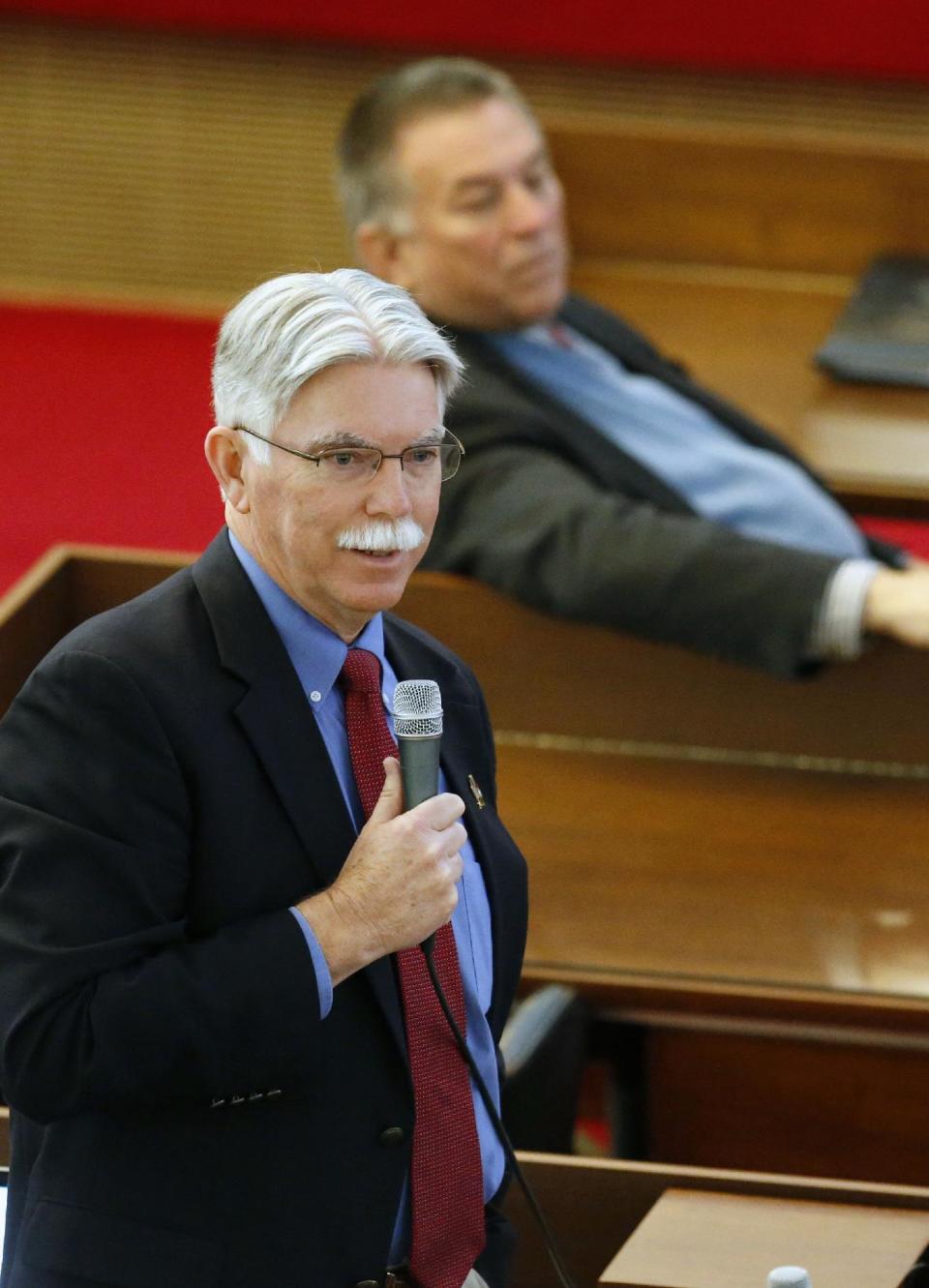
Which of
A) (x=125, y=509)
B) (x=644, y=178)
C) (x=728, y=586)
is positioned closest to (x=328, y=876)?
(x=728, y=586)

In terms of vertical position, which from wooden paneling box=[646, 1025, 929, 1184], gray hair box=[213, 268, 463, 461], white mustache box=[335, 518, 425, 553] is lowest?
wooden paneling box=[646, 1025, 929, 1184]

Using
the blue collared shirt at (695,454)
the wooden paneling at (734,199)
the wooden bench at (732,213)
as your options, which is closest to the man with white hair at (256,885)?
the blue collared shirt at (695,454)

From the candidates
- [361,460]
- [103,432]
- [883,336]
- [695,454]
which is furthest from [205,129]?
[361,460]

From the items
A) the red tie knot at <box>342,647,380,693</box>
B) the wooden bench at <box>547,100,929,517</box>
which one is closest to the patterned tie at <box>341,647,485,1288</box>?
the red tie knot at <box>342,647,380,693</box>

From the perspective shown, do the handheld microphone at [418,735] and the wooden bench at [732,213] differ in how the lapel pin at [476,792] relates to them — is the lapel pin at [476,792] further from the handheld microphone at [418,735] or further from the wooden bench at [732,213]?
the wooden bench at [732,213]

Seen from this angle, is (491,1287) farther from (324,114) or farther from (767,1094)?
(324,114)

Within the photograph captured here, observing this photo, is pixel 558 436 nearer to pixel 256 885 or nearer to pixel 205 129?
pixel 256 885

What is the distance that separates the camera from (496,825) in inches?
59.6

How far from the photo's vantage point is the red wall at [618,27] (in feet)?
15.7

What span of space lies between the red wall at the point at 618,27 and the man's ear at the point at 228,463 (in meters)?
3.78

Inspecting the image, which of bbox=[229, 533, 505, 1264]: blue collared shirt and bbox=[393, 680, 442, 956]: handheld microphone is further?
bbox=[229, 533, 505, 1264]: blue collared shirt

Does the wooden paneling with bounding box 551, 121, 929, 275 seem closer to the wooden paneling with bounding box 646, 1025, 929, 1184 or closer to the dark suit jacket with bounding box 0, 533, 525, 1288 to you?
the wooden paneling with bounding box 646, 1025, 929, 1184

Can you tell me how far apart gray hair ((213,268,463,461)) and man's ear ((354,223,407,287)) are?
1.51 metres

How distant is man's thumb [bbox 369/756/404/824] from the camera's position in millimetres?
1286
